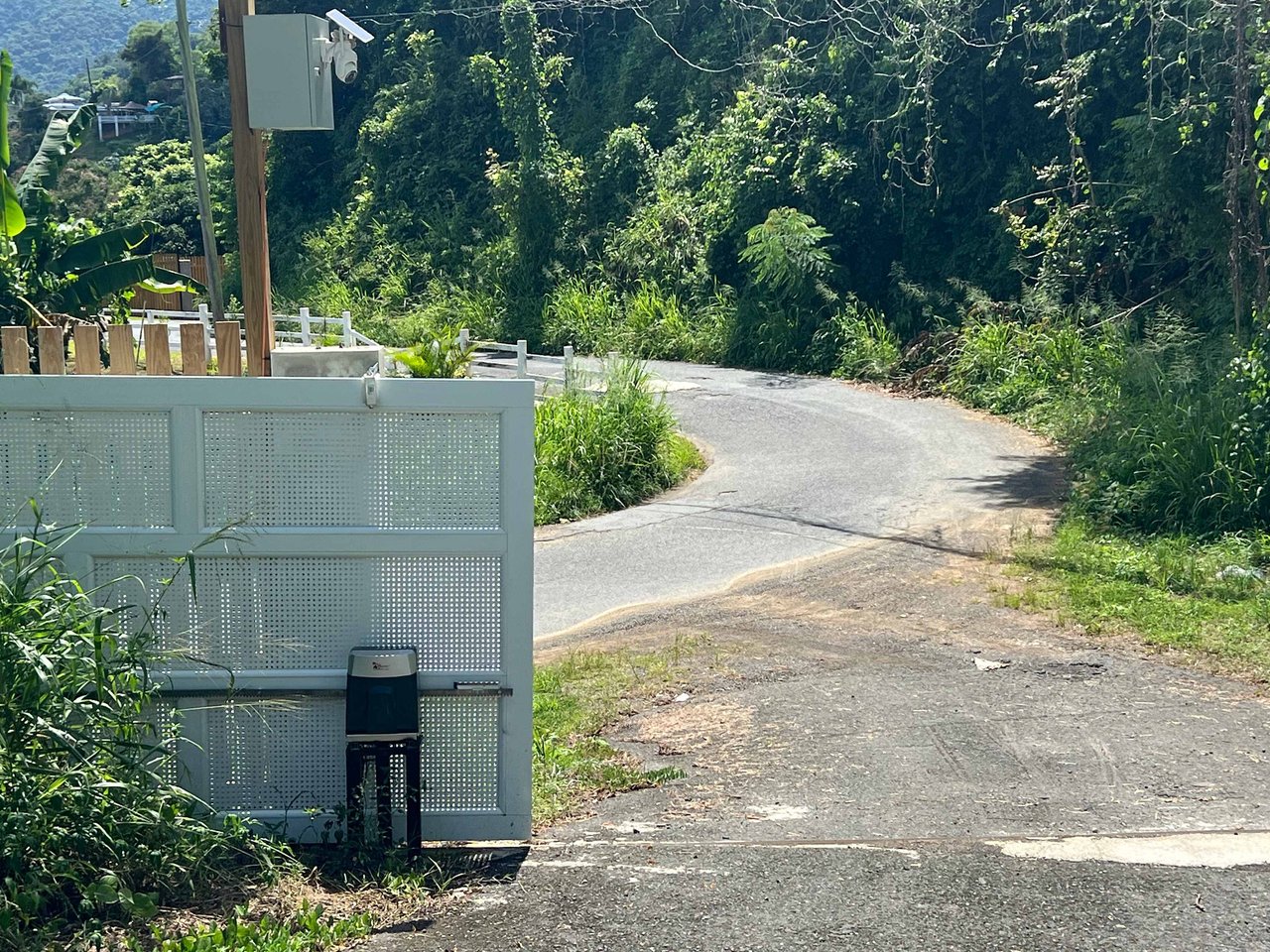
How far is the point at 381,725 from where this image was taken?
15.6 ft

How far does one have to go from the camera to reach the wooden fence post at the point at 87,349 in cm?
516

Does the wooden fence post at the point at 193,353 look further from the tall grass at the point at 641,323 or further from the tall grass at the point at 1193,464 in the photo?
the tall grass at the point at 641,323

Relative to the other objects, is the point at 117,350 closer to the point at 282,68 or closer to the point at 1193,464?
the point at 282,68

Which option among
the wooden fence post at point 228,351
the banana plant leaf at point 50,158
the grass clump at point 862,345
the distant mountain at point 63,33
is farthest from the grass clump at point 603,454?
the distant mountain at point 63,33

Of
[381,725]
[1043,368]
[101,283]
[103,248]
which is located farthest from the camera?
[1043,368]

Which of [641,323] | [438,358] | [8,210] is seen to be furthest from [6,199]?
[641,323]

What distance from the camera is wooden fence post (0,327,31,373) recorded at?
507cm

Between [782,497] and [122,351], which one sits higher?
[122,351]

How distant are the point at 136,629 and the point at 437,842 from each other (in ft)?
4.33

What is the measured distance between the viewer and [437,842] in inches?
197

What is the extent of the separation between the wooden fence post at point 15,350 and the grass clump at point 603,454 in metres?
7.94

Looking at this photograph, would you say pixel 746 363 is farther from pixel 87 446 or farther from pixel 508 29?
pixel 87 446

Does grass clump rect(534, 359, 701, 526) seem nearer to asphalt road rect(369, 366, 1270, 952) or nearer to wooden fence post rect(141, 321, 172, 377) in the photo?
asphalt road rect(369, 366, 1270, 952)

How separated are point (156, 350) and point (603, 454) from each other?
8.66 m
